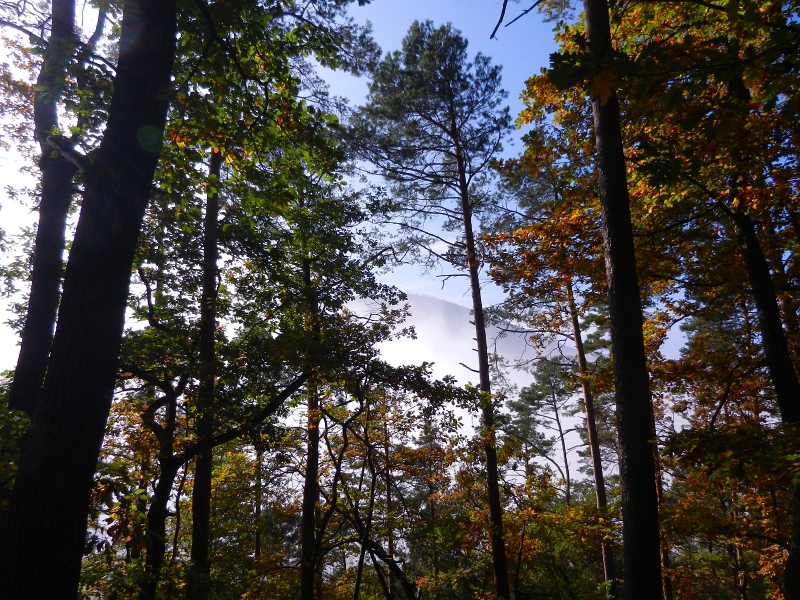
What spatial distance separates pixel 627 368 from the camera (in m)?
4.19

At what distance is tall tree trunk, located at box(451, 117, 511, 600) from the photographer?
356 inches

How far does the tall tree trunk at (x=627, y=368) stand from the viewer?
3.81m

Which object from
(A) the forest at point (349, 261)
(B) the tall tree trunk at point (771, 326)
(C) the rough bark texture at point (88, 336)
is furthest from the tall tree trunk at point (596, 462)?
(C) the rough bark texture at point (88, 336)

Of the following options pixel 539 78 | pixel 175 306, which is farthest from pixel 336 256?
pixel 539 78

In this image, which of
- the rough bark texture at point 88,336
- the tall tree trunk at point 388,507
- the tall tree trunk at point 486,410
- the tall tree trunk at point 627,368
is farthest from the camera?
the tall tree trunk at point 486,410

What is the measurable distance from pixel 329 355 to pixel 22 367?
383 cm

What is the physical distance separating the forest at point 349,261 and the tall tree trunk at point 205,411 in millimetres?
60

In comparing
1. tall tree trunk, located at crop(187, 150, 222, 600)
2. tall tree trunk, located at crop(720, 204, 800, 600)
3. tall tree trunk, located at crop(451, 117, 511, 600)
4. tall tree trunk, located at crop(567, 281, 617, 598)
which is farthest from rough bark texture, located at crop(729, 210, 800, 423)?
tall tree trunk, located at crop(187, 150, 222, 600)

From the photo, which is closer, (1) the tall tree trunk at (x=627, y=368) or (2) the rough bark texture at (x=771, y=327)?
(1) the tall tree trunk at (x=627, y=368)

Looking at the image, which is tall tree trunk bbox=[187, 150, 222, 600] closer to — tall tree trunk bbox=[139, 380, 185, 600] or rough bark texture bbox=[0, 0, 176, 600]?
tall tree trunk bbox=[139, 380, 185, 600]

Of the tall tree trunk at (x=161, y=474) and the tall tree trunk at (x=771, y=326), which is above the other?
the tall tree trunk at (x=771, y=326)

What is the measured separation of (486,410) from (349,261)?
4.54 metres

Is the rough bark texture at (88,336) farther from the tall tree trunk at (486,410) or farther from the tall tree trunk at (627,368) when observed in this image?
the tall tree trunk at (486,410)

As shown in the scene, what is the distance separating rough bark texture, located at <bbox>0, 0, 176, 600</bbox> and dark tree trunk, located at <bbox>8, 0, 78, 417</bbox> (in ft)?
7.52
